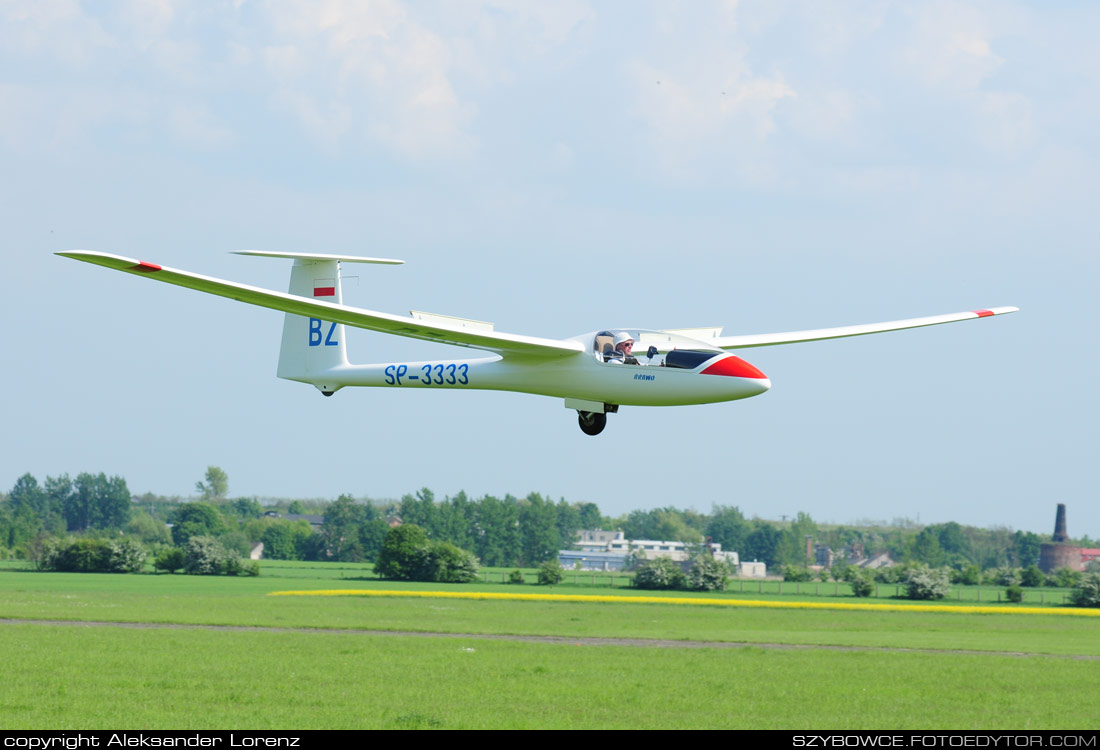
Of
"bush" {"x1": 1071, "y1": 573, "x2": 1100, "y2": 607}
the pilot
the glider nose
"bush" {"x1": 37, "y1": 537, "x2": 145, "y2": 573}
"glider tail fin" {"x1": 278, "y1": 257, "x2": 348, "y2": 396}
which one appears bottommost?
"bush" {"x1": 37, "y1": 537, "x2": 145, "y2": 573}

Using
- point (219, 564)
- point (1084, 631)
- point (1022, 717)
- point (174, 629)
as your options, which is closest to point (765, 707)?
point (1022, 717)

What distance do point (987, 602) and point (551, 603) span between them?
65.4m

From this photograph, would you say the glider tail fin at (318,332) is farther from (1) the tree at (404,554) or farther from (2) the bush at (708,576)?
(2) the bush at (708,576)

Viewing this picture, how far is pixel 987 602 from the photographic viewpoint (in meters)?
170

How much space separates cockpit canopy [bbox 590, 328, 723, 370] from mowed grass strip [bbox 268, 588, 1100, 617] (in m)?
126

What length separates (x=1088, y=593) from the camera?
528ft

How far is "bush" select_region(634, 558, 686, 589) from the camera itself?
178 meters

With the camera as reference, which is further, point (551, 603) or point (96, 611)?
point (551, 603)

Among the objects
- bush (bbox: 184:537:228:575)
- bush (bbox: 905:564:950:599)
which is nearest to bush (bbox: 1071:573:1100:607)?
bush (bbox: 905:564:950:599)

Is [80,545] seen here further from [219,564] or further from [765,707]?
[765,707]

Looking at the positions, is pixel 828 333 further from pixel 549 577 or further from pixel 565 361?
pixel 549 577

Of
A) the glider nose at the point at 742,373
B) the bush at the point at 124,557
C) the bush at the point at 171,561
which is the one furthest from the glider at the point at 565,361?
the bush at the point at 124,557

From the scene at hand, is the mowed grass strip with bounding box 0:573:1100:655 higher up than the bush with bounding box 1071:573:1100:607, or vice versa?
the bush with bounding box 1071:573:1100:607

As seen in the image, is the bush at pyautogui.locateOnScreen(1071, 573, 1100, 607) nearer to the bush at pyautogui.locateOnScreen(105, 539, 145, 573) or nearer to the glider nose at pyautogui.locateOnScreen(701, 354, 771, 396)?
the bush at pyautogui.locateOnScreen(105, 539, 145, 573)
